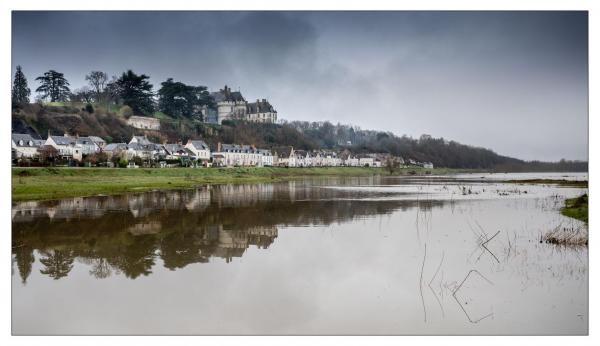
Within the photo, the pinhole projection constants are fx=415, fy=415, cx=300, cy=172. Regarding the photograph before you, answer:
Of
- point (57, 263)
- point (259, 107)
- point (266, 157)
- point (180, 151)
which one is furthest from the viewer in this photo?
point (259, 107)

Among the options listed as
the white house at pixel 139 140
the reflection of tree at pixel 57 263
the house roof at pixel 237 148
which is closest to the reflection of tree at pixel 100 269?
the reflection of tree at pixel 57 263

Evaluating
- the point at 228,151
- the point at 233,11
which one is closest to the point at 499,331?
the point at 233,11

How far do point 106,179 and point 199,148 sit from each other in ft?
102

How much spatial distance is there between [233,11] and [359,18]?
2.93 metres

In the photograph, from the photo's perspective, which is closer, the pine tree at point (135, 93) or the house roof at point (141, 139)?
the house roof at point (141, 139)

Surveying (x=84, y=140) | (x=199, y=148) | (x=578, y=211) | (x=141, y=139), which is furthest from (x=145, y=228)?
(x=199, y=148)

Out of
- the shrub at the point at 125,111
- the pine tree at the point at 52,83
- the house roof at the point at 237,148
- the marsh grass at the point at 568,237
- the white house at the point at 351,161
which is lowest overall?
the marsh grass at the point at 568,237

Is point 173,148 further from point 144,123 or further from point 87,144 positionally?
point 87,144

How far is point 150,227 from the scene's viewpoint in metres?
12.4

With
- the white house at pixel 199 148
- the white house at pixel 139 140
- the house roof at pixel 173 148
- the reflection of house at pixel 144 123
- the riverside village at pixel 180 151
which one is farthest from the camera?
the white house at pixel 199 148

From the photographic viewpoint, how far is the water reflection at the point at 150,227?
28.7 ft

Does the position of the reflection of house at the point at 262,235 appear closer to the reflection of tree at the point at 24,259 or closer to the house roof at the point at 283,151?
the reflection of tree at the point at 24,259
